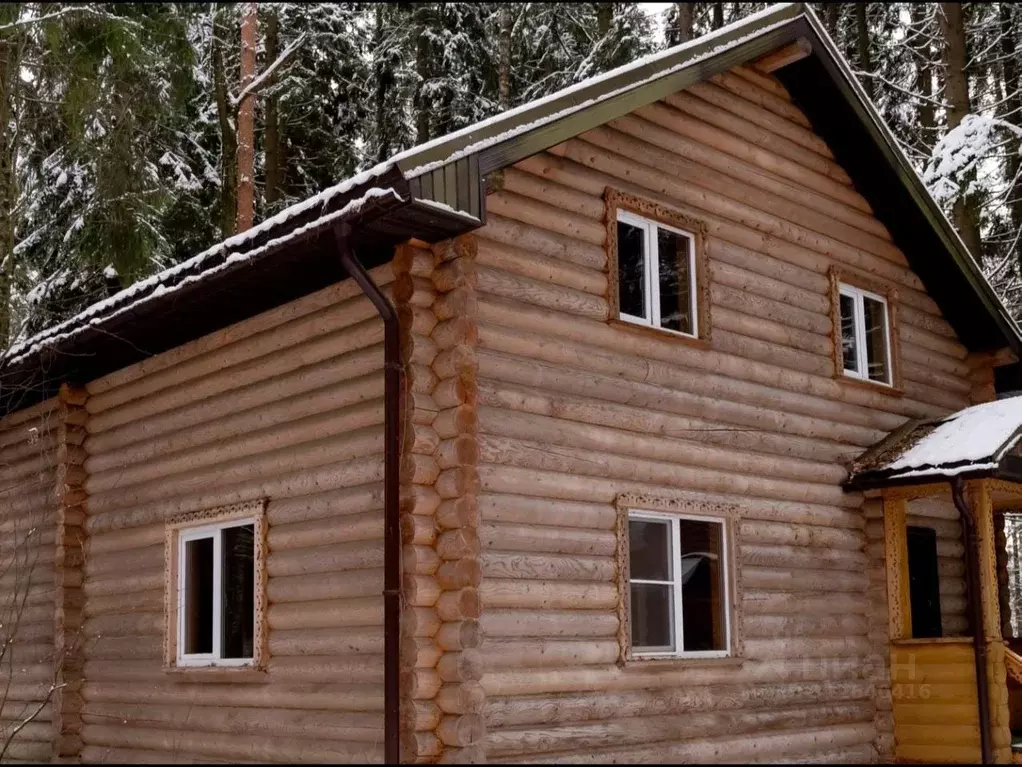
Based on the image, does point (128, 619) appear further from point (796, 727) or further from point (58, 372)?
point (796, 727)

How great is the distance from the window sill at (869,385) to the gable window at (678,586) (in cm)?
261

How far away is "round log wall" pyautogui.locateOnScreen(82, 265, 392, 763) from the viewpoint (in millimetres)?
8750

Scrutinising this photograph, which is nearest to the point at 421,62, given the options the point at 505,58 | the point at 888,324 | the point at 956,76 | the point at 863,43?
the point at 505,58

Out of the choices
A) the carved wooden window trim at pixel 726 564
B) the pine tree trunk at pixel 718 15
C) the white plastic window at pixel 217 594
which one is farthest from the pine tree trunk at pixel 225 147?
the carved wooden window trim at pixel 726 564

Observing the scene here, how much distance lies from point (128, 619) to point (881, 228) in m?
8.72

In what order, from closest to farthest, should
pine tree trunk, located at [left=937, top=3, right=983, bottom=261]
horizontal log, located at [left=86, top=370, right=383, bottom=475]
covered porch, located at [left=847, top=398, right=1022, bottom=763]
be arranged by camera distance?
horizontal log, located at [left=86, top=370, right=383, bottom=475]
covered porch, located at [left=847, top=398, right=1022, bottom=763]
pine tree trunk, located at [left=937, top=3, right=983, bottom=261]

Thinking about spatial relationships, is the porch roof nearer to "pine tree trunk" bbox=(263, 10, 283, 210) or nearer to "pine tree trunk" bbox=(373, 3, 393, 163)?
"pine tree trunk" bbox=(373, 3, 393, 163)

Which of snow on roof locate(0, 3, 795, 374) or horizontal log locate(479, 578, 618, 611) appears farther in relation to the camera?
horizontal log locate(479, 578, 618, 611)

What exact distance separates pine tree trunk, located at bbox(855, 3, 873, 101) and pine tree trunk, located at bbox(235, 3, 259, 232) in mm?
11256

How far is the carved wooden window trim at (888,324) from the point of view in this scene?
1197 centimetres

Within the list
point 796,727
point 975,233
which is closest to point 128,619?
point 796,727

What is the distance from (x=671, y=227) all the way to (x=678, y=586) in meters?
3.06

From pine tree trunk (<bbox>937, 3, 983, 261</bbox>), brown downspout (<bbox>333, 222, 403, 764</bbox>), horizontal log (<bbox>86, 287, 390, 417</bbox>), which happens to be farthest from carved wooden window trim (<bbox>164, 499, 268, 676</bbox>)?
pine tree trunk (<bbox>937, 3, 983, 261</bbox>)

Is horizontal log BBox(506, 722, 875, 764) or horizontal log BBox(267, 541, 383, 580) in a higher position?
horizontal log BBox(267, 541, 383, 580)
